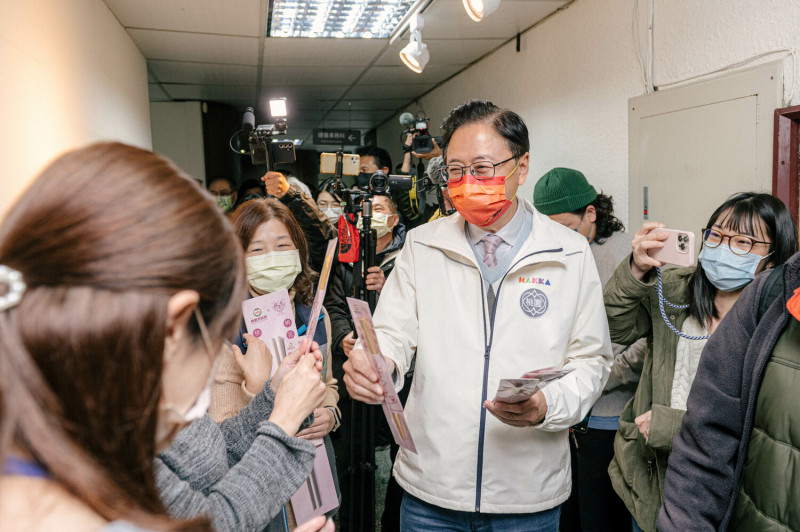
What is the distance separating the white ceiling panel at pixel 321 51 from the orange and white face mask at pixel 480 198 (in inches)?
128

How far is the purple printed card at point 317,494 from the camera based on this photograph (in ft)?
5.11

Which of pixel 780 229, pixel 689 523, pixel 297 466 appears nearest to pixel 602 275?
pixel 780 229

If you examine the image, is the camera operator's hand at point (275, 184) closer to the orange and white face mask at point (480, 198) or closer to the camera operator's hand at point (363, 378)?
the orange and white face mask at point (480, 198)

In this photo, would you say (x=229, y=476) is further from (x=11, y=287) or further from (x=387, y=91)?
(x=387, y=91)

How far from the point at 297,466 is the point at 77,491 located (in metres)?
0.51

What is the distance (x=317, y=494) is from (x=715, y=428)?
1015 millimetres

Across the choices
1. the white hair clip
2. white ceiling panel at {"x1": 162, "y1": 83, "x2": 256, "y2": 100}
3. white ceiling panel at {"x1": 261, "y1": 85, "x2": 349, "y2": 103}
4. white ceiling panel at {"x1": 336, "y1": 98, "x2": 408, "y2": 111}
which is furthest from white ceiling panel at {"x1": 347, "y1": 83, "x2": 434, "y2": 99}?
the white hair clip

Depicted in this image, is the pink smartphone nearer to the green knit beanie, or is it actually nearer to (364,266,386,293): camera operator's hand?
the green knit beanie

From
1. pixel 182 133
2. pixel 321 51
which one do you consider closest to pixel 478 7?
pixel 321 51

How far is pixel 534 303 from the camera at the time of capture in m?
1.45

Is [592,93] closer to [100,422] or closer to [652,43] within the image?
[652,43]

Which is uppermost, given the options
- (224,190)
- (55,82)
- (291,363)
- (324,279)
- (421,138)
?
(55,82)

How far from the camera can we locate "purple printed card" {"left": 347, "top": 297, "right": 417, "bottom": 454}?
1196 mm

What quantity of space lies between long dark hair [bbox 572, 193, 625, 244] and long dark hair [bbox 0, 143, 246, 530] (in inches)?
91.1
